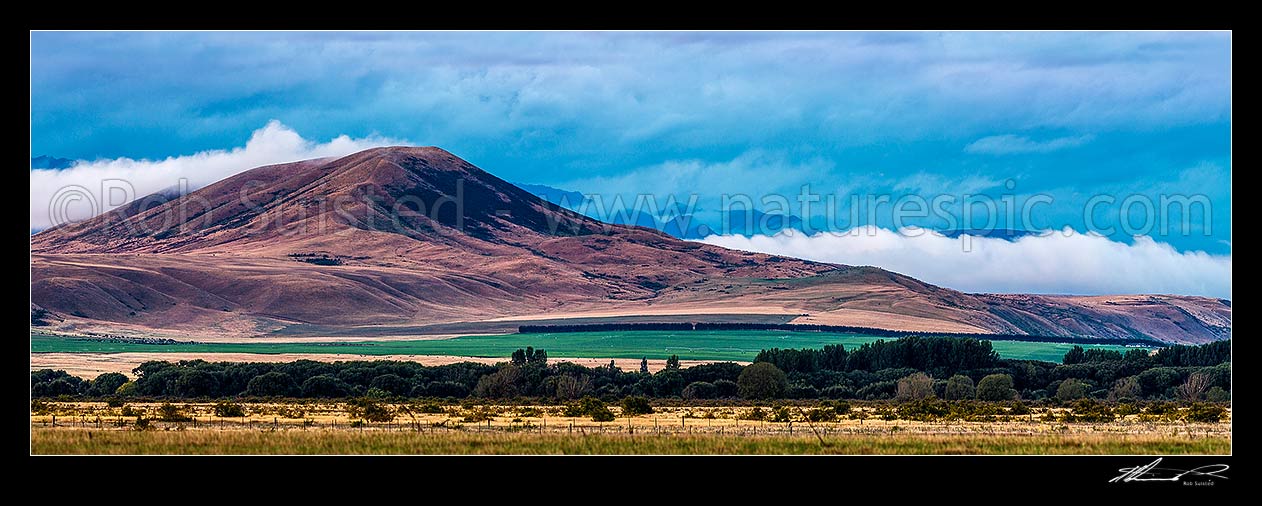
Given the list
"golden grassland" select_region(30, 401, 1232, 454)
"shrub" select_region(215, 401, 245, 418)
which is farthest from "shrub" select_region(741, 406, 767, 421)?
"shrub" select_region(215, 401, 245, 418)

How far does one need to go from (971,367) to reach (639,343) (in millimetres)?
81716

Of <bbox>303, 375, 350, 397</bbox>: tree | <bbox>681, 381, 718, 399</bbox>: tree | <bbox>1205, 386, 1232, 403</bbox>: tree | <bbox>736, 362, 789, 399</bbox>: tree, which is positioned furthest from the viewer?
<bbox>736, 362, 789, 399</bbox>: tree

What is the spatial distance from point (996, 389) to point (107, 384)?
4996 cm

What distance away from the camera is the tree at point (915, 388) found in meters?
79.1

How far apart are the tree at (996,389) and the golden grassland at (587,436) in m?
26.6

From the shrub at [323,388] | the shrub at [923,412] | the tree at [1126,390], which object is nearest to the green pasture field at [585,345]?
the tree at [1126,390]

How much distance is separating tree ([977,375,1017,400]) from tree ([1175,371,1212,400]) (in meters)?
8.39

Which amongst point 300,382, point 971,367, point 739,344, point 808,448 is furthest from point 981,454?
point 739,344

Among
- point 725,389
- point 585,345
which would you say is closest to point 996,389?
point 725,389

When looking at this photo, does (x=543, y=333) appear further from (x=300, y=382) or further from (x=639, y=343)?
(x=300, y=382)

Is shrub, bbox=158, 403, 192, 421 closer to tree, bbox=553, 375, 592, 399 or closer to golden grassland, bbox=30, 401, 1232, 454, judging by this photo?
golden grassland, bbox=30, 401, 1232, 454

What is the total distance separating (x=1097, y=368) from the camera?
94.0 meters

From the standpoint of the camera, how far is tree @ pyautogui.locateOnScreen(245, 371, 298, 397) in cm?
7606

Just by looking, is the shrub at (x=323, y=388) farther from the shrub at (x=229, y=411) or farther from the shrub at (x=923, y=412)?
the shrub at (x=923, y=412)
